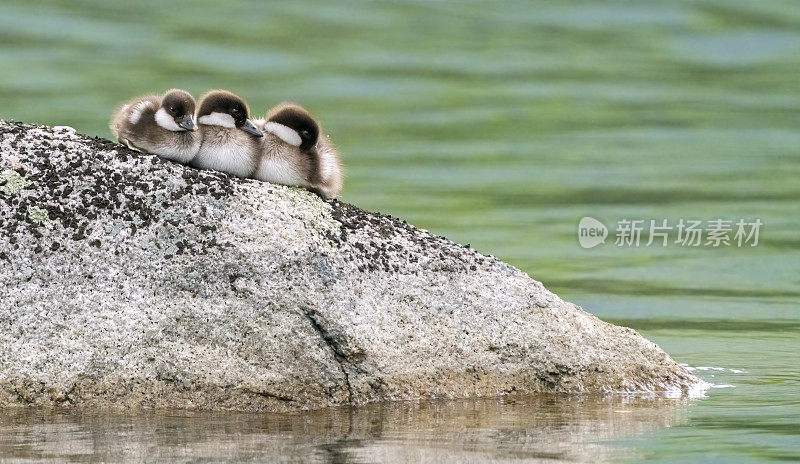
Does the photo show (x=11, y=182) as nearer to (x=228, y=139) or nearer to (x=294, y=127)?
(x=228, y=139)

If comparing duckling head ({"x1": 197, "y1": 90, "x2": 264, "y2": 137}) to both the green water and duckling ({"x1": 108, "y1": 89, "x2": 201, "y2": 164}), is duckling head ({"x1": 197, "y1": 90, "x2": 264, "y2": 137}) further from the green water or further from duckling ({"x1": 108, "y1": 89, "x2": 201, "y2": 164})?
the green water

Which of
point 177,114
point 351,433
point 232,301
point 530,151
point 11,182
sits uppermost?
point 530,151

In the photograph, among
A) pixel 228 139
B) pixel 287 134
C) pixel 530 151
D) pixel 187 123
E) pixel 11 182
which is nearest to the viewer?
pixel 11 182

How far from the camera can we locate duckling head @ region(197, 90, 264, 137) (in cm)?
759

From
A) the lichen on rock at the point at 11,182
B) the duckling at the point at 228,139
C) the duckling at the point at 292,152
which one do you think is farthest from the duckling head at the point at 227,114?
the lichen on rock at the point at 11,182

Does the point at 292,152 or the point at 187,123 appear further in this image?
the point at 292,152

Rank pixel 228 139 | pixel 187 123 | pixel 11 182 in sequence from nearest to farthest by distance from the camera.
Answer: pixel 11 182 < pixel 187 123 < pixel 228 139

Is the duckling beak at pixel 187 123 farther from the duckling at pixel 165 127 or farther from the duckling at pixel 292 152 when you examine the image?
the duckling at pixel 292 152

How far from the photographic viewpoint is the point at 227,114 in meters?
7.61

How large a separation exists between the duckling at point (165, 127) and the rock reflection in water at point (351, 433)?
1.47 metres

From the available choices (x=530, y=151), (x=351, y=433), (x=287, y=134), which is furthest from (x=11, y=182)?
(x=530, y=151)

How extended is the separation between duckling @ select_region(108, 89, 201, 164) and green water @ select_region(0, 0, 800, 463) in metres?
1.53

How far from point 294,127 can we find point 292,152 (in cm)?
14

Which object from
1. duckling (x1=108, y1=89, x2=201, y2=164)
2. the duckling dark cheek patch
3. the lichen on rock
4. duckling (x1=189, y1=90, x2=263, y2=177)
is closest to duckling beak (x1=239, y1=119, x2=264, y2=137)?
duckling (x1=189, y1=90, x2=263, y2=177)
